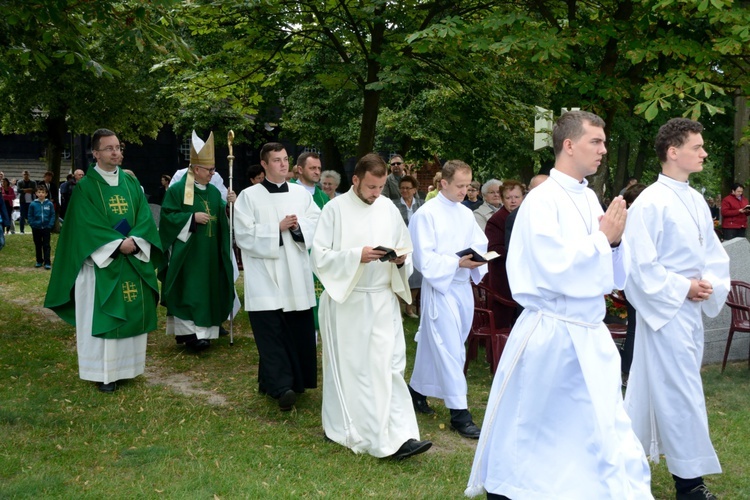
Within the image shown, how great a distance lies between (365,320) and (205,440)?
1468mm

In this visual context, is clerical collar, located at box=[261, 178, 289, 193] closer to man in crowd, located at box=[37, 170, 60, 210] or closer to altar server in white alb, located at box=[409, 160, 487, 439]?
altar server in white alb, located at box=[409, 160, 487, 439]

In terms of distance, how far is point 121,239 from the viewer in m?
7.72

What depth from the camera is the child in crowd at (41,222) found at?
16514 millimetres

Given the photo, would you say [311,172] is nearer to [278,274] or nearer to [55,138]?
[278,274]

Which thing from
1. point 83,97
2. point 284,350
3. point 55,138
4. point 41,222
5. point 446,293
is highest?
point 83,97

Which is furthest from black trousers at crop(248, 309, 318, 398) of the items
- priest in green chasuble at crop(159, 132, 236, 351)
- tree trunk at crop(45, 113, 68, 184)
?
tree trunk at crop(45, 113, 68, 184)

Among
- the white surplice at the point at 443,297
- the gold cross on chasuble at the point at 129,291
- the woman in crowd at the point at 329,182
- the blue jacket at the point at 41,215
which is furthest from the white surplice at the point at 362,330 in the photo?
the blue jacket at the point at 41,215

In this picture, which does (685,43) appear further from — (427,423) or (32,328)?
(32,328)

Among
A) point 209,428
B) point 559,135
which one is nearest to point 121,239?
point 209,428

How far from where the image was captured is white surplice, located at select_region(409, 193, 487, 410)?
21.4 feet

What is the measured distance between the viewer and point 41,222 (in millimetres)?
16672

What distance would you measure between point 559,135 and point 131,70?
20.4 meters

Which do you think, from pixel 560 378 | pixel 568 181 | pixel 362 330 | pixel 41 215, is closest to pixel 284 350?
pixel 362 330

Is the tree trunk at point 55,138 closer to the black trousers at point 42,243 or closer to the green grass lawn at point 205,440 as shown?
the black trousers at point 42,243
